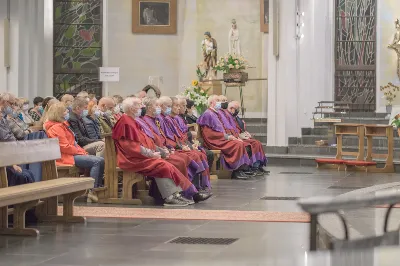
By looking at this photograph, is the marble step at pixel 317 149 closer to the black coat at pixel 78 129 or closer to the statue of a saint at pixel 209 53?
the statue of a saint at pixel 209 53

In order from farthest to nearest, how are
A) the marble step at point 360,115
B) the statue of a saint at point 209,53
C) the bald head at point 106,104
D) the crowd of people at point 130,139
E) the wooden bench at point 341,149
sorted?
the statue of a saint at point 209,53 → the marble step at point 360,115 → the wooden bench at point 341,149 → the bald head at point 106,104 → the crowd of people at point 130,139

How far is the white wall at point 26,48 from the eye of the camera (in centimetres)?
2064

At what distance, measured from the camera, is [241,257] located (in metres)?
7.18

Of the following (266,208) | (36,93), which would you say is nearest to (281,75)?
(36,93)

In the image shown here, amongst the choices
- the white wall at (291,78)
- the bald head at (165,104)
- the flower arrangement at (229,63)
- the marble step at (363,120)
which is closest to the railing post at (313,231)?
the bald head at (165,104)

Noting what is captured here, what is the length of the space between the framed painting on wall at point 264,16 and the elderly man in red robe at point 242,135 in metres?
7.31

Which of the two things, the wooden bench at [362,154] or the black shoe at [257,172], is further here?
the wooden bench at [362,154]

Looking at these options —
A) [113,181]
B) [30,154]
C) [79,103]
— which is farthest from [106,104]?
[30,154]

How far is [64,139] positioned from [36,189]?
2.82 metres

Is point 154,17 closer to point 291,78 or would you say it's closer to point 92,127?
point 291,78

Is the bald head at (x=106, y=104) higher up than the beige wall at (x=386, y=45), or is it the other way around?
the beige wall at (x=386, y=45)

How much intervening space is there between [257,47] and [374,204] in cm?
2132

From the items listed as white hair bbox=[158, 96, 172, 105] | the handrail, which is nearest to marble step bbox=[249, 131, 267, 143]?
white hair bbox=[158, 96, 172, 105]

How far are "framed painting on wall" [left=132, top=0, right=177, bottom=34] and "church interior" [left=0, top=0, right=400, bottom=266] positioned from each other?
0.04 metres
